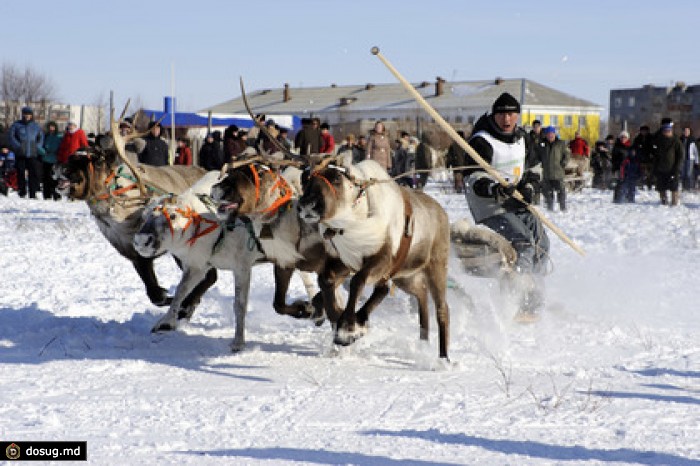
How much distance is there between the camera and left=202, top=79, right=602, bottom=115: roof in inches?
2638

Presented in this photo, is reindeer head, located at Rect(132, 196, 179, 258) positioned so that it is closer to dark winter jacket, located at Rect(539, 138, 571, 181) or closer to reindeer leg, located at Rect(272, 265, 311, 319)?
reindeer leg, located at Rect(272, 265, 311, 319)

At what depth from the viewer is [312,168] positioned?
573 cm

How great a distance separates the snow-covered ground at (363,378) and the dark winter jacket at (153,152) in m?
4.39

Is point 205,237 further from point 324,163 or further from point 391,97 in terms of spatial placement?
point 391,97

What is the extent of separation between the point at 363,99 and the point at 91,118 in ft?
100

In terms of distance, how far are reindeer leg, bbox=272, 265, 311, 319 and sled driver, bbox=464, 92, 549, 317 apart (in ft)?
5.39

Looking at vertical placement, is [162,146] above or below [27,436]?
above

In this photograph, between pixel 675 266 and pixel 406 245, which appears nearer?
pixel 406 245

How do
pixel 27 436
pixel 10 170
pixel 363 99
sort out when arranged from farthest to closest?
1. pixel 363 99
2. pixel 10 170
3. pixel 27 436

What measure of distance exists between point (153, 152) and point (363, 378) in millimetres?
9567

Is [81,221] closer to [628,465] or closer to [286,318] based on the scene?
[286,318]

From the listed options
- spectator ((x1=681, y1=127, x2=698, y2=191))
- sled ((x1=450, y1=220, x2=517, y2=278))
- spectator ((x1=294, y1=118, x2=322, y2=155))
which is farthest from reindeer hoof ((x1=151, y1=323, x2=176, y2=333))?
spectator ((x1=681, y1=127, x2=698, y2=191))

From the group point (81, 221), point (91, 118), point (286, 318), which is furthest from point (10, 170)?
point (91, 118)

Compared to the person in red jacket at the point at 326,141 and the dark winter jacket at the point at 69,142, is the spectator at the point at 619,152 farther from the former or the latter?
the dark winter jacket at the point at 69,142
